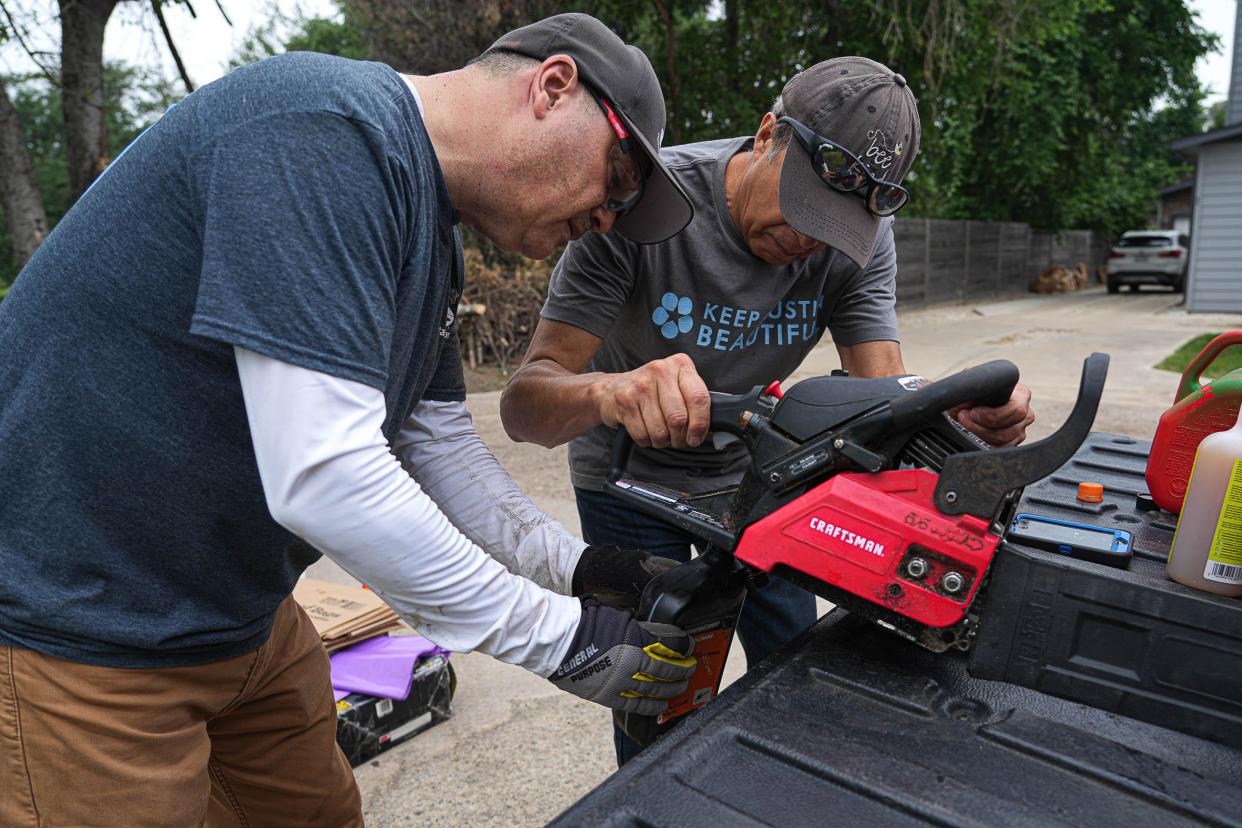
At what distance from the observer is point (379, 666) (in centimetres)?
275

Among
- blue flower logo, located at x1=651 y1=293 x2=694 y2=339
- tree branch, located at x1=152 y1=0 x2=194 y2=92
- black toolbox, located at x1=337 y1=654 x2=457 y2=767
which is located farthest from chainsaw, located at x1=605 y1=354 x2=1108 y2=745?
tree branch, located at x1=152 y1=0 x2=194 y2=92

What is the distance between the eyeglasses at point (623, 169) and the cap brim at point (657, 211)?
2 centimetres

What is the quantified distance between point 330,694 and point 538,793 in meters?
0.98

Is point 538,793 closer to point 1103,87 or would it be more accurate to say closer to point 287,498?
point 287,498

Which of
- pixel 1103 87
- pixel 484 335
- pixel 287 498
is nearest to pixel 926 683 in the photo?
pixel 287 498

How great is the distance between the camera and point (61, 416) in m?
1.15

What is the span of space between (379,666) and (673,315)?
1.54 m

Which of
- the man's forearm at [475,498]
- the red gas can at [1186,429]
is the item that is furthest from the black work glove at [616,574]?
the red gas can at [1186,429]

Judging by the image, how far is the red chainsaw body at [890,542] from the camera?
1.09m

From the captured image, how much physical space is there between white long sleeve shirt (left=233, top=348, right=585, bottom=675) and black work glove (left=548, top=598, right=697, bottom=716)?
31mm

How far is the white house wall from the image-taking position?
1499 centimetres

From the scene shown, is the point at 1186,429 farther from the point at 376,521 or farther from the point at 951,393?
the point at 376,521

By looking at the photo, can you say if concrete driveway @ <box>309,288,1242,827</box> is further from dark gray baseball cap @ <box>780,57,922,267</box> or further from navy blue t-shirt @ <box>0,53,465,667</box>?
dark gray baseball cap @ <box>780,57,922,267</box>

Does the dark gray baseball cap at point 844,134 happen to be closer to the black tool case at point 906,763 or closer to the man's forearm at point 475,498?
the man's forearm at point 475,498
